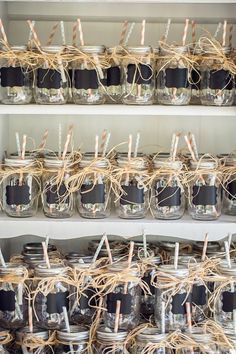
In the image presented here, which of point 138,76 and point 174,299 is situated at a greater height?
point 138,76

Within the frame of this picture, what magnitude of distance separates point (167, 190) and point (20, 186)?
38 cm

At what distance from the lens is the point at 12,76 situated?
191 cm

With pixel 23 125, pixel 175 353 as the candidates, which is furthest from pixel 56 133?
pixel 175 353

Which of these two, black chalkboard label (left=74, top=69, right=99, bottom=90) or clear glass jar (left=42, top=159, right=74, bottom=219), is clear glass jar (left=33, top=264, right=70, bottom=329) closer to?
clear glass jar (left=42, top=159, right=74, bottom=219)

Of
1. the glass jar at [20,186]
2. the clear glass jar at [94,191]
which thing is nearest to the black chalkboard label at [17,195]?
the glass jar at [20,186]

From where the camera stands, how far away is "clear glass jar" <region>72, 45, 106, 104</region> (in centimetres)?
190

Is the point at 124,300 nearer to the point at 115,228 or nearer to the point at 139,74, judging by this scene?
the point at 115,228

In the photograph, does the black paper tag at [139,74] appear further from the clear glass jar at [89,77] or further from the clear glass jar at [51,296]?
the clear glass jar at [51,296]

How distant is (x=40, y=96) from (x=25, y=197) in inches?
10.4

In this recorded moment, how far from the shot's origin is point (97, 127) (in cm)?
220

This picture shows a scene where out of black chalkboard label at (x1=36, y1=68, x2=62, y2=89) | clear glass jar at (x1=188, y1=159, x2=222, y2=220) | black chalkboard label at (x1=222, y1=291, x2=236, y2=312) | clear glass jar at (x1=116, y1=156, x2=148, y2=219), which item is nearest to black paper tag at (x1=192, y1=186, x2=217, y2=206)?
clear glass jar at (x1=188, y1=159, x2=222, y2=220)

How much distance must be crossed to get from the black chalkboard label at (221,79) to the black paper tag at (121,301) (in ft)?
1.88

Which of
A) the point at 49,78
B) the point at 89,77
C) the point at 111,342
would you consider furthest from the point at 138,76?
the point at 111,342

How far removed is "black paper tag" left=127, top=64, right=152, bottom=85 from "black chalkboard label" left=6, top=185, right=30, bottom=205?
387mm
